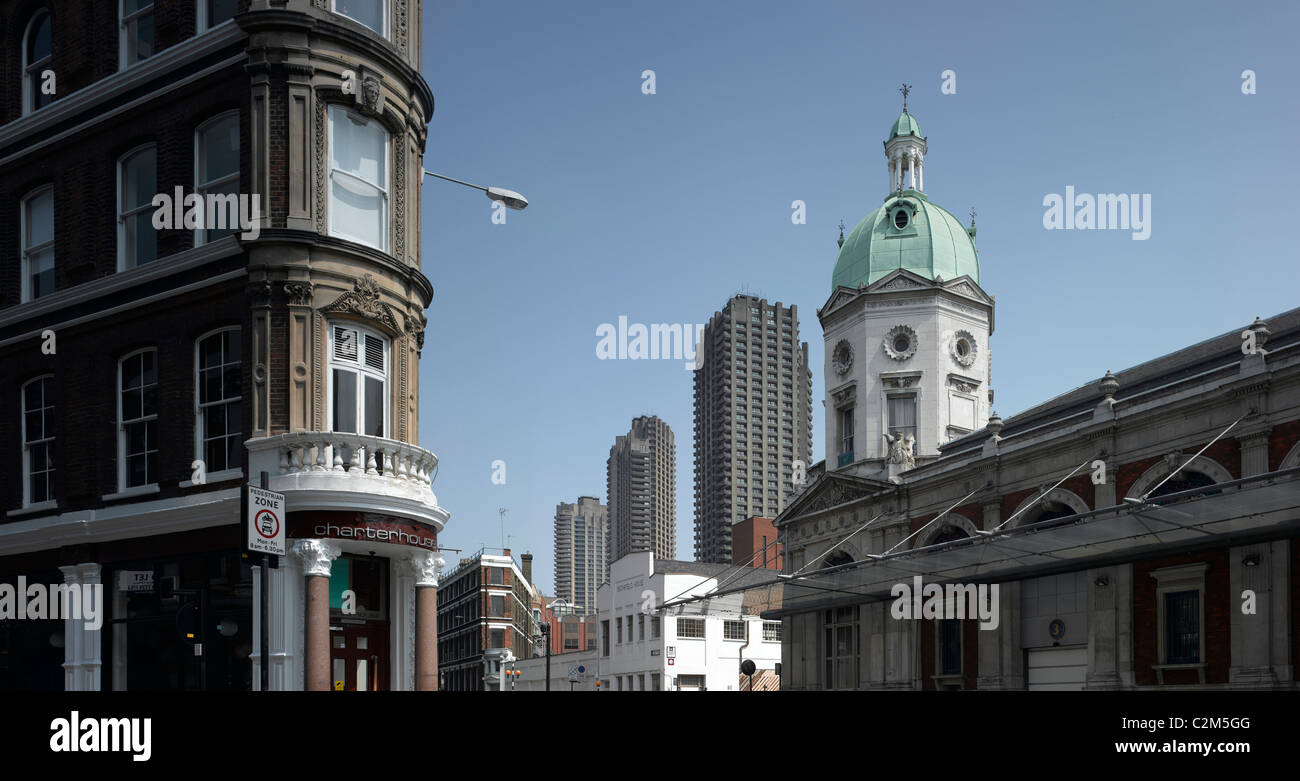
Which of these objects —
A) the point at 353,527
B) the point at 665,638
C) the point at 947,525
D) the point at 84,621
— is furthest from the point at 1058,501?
the point at 665,638

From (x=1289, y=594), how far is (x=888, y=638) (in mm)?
18312

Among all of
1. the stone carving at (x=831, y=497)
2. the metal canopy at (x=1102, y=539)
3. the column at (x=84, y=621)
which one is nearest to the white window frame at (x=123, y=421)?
the column at (x=84, y=621)

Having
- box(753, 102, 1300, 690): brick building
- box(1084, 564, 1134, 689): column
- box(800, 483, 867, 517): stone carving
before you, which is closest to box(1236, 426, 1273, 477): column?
box(753, 102, 1300, 690): brick building

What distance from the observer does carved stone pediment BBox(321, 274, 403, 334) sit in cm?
2145

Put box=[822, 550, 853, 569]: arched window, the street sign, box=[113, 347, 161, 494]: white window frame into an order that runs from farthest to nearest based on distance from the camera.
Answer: box=[822, 550, 853, 569]: arched window
box=[113, 347, 161, 494]: white window frame
the street sign

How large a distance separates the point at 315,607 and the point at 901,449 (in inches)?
1263

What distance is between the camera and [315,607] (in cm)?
2019

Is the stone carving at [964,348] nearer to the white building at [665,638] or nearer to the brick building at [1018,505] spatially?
the brick building at [1018,505]

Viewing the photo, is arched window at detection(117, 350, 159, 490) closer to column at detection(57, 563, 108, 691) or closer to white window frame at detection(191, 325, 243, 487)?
white window frame at detection(191, 325, 243, 487)

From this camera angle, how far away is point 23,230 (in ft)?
86.9

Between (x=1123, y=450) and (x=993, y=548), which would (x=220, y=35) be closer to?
(x=993, y=548)

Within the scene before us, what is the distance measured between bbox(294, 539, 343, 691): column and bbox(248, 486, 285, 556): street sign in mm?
4589

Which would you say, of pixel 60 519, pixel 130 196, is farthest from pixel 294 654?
pixel 130 196

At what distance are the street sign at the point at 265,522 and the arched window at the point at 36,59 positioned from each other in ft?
52.4
